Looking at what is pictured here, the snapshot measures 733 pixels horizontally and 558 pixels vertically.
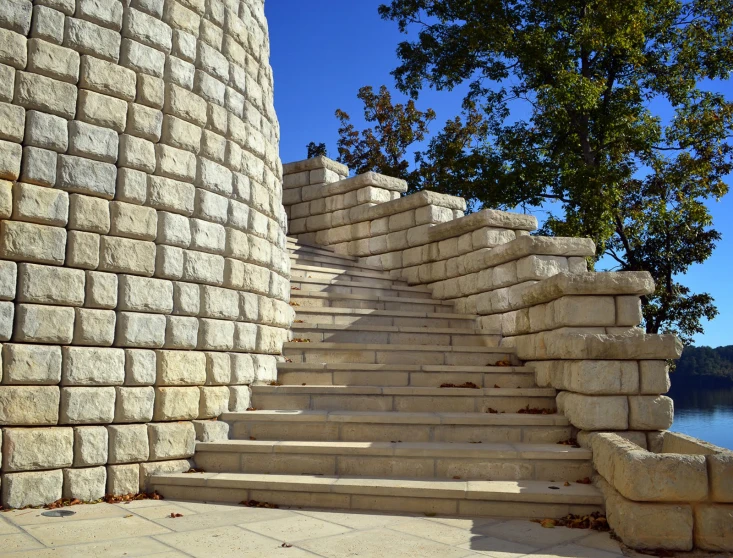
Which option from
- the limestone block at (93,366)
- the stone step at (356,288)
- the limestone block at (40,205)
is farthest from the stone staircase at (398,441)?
the limestone block at (40,205)

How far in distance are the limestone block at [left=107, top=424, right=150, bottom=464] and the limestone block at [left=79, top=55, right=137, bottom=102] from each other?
3073 mm

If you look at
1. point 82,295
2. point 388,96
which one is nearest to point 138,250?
point 82,295

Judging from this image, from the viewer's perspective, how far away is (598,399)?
6.43 metres

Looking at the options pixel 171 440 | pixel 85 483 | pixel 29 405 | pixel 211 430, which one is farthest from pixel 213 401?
pixel 29 405

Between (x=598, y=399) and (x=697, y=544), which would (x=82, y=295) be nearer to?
(x=598, y=399)

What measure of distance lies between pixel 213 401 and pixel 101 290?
64.8 inches

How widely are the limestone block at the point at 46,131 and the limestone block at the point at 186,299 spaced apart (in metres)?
1.64

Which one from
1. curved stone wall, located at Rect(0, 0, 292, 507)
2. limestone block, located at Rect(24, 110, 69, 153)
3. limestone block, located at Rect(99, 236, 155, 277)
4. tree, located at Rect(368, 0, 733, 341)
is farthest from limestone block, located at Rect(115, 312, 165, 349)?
tree, located at Rect(368, 0, 733, 341)

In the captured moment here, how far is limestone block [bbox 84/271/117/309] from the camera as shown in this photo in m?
6.14

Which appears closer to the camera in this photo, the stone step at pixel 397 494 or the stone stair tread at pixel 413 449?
the stone step at pixel 397 494

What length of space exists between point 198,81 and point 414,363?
4106mm

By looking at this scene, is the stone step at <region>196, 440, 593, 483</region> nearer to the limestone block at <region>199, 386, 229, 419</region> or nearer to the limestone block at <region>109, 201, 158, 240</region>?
the limestone block at <region>199, 386, 229, 419</region>

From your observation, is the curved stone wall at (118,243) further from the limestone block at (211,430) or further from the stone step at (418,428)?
the stone step at (418,428)

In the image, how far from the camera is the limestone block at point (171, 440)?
6516mm
